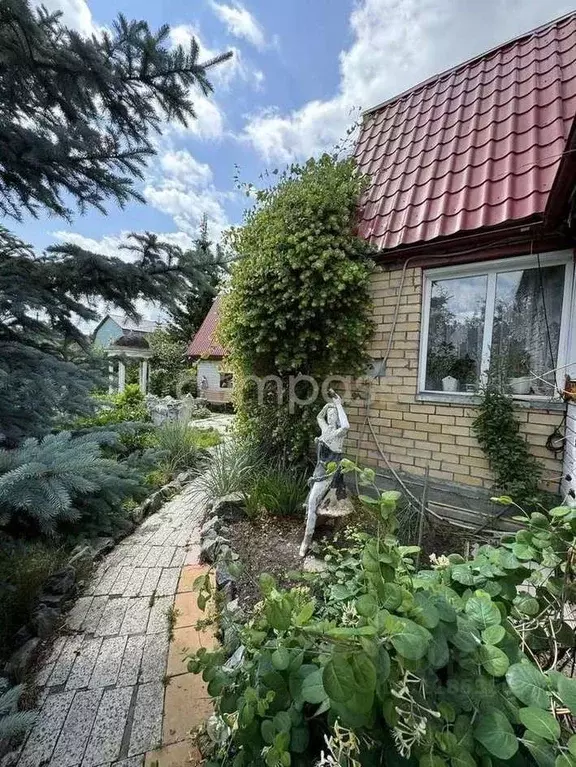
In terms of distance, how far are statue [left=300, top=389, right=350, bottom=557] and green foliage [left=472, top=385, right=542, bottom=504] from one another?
1410mm

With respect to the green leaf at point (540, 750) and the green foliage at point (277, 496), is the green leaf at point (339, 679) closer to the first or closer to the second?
the green leaf at point (540, 750)

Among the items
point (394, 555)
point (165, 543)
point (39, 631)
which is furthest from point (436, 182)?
point (39, 631)

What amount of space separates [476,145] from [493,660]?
16.5 ft

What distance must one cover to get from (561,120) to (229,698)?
5404 millimetres

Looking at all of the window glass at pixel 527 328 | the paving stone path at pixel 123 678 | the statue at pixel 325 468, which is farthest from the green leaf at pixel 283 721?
the window glass at pixel 527 328

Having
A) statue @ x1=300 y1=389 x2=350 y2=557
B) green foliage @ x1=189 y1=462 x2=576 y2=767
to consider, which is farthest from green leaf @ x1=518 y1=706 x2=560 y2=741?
statue @ x1=300 y1=389 x2=350 y2=557

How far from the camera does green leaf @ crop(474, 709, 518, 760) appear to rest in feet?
2.19

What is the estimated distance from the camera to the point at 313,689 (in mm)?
810

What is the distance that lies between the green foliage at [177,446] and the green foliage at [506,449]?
16.1ft

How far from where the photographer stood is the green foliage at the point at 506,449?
3.21 meters

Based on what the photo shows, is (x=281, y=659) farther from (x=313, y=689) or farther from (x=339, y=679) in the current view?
(x=339, y=679)

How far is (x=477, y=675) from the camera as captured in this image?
793 millimetres

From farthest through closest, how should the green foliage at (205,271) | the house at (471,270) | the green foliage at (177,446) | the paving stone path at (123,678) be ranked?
the green foliage at (177,446), the green foliage at (205,271), the house at (471,270), the paving stone path at (123,678)

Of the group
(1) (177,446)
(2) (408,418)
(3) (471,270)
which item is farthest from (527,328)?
(1) (177,446)
